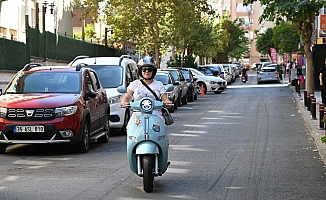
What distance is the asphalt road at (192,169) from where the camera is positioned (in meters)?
9.55

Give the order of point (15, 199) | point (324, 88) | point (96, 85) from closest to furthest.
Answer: point (15, 199)
point (96, 85)
point (324, 88)

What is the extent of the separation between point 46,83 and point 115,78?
14.4 ft

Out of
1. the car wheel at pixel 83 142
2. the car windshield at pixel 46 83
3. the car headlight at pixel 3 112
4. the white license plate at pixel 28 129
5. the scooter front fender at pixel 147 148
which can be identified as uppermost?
the car windshield at pixel 46 83

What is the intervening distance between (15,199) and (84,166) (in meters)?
3.22

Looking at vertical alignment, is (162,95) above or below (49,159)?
above

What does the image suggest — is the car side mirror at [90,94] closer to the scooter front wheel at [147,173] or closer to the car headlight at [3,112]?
the car headlight at [3,112]

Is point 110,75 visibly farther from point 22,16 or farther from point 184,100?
point 22,16

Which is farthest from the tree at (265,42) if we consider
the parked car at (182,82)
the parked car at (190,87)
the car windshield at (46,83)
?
the car windshield at (46,83)

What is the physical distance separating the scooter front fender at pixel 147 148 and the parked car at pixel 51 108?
4.42m

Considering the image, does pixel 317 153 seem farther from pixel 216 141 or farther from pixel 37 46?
pixel 37 46

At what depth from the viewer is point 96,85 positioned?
1631 centimetres

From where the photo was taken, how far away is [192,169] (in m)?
11.8

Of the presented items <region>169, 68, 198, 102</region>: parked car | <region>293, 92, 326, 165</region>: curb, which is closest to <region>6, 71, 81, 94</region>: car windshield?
<region>293, 92, 326, 165</region>: curb

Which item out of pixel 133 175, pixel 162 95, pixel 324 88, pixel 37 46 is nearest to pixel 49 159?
pixel 133 175
